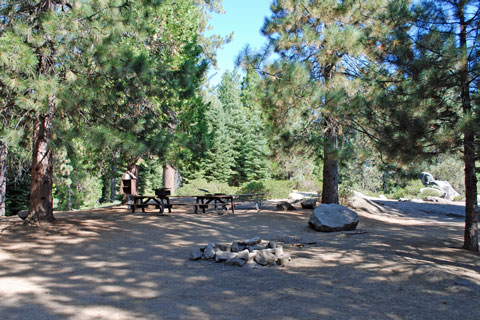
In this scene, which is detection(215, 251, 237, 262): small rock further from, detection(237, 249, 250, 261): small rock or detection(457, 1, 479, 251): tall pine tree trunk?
detection(457, 1, 479, 251): tall pine tree trunk

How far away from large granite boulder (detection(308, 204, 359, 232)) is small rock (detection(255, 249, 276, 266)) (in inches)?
137

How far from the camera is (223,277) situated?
17.4 ft

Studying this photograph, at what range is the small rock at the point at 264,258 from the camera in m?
5.88

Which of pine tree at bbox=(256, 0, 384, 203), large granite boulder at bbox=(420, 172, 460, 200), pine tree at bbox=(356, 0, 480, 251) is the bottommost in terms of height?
large granite boulder at bbox=(420, 172, 460, 200)

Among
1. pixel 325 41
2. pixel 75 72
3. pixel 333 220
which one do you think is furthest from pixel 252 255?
pixel 325 41

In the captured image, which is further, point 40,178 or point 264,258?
point 40,178

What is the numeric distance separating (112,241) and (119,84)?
3.43 metres

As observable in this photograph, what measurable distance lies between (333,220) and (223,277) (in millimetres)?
4738

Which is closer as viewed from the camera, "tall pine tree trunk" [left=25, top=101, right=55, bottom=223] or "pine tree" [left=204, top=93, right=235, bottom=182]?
"tall pine tree trunk" [left=25, top=101, right=55, bottom=223]

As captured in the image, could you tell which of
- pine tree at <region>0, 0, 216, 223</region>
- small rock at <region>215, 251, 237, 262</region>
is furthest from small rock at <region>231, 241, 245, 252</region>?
pine tree at <region>0, 0, 216, 223</region>

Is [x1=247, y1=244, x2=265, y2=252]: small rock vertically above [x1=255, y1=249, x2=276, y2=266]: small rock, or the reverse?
[x1=247, y1=244, x2=265, y2=252]: small rock

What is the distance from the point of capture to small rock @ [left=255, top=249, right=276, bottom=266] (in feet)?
19.3

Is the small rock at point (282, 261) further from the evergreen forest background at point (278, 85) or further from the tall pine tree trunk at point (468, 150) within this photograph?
the tall pine tree trunk at point (468, 150)

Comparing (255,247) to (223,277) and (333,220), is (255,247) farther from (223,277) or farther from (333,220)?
(333,220)
